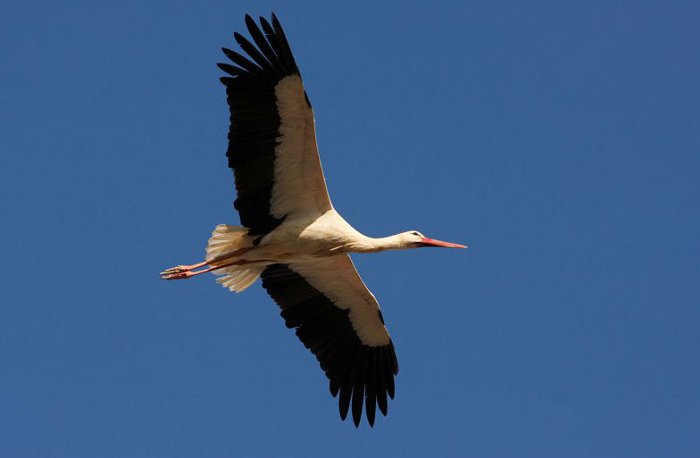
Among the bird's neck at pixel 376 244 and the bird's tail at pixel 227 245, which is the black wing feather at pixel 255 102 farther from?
the bird's neck at pixel 376 244

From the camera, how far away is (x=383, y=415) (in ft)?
43.2

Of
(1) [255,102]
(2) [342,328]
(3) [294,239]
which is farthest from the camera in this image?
(2) [342,328]

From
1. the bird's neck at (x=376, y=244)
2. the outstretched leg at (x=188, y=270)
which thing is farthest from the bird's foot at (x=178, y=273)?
the bird's neck at (x=376, y=244)

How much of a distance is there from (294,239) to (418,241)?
4.73ft

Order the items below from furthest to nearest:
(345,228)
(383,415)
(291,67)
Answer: (383,415), (345,228), (291,67)

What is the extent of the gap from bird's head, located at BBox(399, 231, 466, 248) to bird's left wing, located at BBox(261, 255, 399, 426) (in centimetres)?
69

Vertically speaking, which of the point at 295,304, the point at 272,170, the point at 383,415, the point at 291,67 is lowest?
the point at 383,415

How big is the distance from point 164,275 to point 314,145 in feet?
7.80

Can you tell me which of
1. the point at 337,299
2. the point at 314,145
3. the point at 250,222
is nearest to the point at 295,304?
the point at 337,299

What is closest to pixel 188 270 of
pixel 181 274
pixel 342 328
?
pixel 181 274

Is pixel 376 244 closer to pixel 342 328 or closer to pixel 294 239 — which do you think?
pixel 294 239

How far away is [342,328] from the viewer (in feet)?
43.6

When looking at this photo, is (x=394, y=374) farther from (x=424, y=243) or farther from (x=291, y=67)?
(x=291, y=67)

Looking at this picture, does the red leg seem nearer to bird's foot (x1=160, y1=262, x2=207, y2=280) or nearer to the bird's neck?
bird's foot (x1=160, y1=262, x2=207, y2=280)
